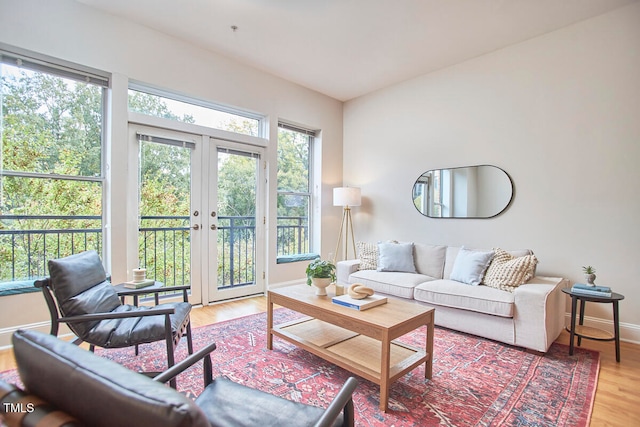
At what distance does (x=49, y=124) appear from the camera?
2773 millimetres

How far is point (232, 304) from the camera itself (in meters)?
3.78

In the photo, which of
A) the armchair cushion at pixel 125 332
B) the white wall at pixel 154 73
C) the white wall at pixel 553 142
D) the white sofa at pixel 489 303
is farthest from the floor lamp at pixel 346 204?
the armchair cushion at pixel 125 332

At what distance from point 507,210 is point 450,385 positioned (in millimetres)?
2223

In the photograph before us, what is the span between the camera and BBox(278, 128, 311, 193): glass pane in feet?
14.9

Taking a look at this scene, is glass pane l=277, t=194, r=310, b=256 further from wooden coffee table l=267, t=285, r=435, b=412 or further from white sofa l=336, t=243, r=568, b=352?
wooden coffee table l=267, t=285, r=435, b=412

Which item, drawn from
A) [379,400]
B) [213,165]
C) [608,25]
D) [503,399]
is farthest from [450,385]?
[608,25]

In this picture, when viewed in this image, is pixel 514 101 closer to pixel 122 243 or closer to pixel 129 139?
pixel 129 139

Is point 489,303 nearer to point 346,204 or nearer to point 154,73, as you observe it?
point 346,204

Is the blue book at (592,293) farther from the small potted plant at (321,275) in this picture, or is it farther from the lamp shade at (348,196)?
the lamp shade at (348,196)

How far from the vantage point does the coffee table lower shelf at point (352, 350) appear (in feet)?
6.18

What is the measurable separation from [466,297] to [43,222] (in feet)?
12.5

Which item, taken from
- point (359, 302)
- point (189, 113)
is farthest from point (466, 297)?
point (189, 113)

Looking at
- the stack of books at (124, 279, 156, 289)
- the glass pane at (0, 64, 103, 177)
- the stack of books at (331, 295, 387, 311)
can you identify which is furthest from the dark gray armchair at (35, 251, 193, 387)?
the glass pane at (0, 64, 103, 177)

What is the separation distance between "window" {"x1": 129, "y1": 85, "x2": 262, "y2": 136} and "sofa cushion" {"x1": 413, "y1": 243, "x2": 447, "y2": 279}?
2661mm
